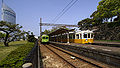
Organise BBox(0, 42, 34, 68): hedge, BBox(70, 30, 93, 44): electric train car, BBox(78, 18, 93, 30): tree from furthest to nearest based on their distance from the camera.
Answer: BBox(78, 18, 93, 30): tree → BBox(70, 30, 93, 44): electric train car → BBox(0, 42, 34, 68): hedge

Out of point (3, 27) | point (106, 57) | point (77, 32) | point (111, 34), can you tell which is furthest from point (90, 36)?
point (3, 27)

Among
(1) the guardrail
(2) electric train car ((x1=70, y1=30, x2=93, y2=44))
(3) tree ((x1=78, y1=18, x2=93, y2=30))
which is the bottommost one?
(1) the guardrail

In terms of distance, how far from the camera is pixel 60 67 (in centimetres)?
488

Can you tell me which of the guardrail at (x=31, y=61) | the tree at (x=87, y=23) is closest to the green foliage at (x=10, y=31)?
the guardrail at (x=31, y=61)

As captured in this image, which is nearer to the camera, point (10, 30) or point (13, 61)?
point (13, 61)

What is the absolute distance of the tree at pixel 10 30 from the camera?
15.2 m

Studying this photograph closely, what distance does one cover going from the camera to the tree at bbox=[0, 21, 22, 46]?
15217mm

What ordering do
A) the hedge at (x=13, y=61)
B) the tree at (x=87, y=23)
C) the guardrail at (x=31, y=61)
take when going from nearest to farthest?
the guardrail at (x=31, y=61)
the hedge at (x=13, y=61)
the tree at (x=87, y=23)

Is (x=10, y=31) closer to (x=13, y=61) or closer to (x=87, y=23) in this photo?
(x=13, y=61)

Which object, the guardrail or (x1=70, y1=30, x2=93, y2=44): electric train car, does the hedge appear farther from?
(x1=70, y1=30, x2=93, y2=44): electric train car

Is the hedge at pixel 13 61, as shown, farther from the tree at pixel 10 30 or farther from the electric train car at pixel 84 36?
the tree at pixel 10 30

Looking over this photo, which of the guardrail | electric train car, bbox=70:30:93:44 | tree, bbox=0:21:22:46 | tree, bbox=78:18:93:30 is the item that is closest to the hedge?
the guardrail

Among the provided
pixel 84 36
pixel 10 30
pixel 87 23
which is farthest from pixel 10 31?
pixel 87 23

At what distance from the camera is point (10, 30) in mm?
16188
